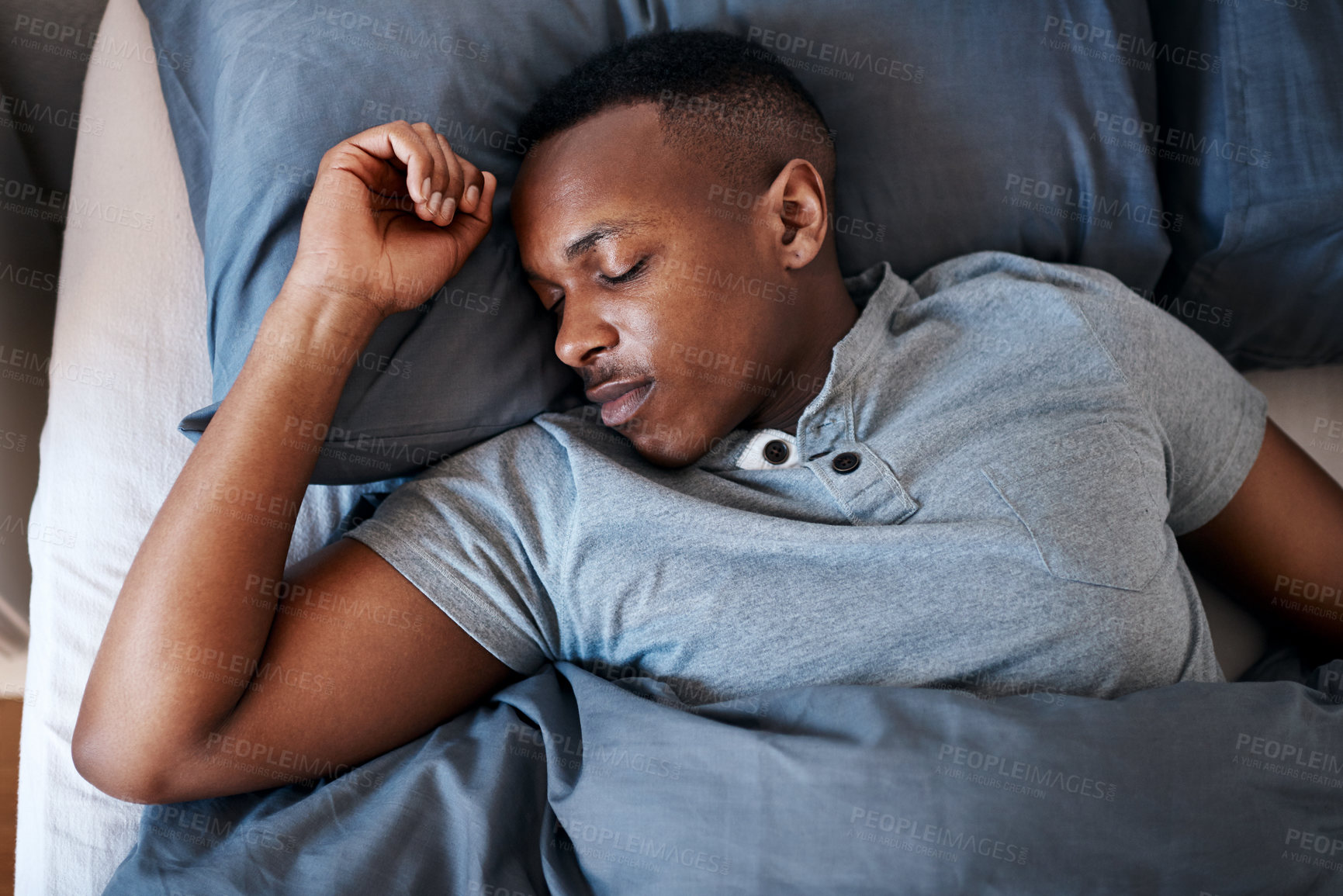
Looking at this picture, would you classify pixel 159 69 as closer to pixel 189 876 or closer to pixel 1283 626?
pixel 189 876

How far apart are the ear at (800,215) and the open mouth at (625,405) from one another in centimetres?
28

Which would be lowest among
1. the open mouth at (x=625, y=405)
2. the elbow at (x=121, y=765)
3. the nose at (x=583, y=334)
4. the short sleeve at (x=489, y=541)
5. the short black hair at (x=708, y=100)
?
the elbow at (x=121, y=765)

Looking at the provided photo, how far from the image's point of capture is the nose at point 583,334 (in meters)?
1.09

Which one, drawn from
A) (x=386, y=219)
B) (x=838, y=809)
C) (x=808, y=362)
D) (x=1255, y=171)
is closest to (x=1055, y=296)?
(x=808, y=362)

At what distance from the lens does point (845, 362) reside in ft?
3.75

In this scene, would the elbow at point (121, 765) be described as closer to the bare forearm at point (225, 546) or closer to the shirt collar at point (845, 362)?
the bare forearm at point (225, 546)

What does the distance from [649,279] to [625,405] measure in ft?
0.53

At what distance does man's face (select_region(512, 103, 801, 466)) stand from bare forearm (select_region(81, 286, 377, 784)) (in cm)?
27

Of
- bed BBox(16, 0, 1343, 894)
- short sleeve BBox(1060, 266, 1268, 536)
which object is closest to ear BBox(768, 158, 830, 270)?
short sleeve BBox(1060, 266, 1268, 536)

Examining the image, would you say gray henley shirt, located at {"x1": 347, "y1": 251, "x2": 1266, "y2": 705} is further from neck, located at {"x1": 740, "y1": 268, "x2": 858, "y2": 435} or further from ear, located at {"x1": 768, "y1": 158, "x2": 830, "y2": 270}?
ear, located at {"x1": 768, "y1": 158, "x2": 830, "y2": 270}

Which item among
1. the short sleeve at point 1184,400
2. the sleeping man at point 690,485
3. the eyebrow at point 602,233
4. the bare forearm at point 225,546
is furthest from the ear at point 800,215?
the bare forearm at point 225,546

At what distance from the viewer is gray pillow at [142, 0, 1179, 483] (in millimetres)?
1117

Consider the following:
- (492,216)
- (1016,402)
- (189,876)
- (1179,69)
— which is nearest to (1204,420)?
(1016,402)

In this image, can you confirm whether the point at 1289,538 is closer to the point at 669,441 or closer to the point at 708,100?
the point at 669,441
